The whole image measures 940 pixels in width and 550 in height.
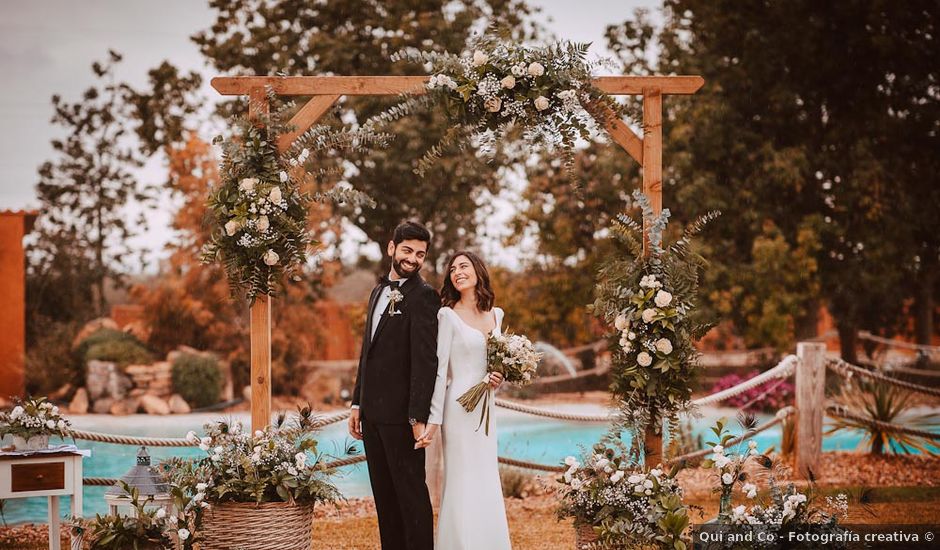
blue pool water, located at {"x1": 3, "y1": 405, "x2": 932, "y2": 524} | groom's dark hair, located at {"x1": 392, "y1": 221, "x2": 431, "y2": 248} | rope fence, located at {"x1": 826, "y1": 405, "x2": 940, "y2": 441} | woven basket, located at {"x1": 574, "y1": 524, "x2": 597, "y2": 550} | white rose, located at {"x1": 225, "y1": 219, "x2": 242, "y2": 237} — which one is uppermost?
white rose, located at {"x1": 225, "y1": 219, "x2": 242, "y2": 237}

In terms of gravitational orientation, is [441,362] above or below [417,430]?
above

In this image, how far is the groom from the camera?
4.67 m

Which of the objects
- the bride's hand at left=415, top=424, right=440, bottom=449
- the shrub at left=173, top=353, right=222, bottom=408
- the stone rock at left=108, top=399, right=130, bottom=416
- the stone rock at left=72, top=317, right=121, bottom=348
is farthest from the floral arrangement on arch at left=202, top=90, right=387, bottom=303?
the stone rock at left=72, top=317, right=121, bottom=348

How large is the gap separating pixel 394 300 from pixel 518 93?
4.79ft

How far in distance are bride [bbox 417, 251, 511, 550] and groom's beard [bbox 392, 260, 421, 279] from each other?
0.83 feet

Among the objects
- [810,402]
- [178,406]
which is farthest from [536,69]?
[178,406]

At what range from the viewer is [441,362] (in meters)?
4.79

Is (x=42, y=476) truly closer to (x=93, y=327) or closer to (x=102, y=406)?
(x=102, y=406)

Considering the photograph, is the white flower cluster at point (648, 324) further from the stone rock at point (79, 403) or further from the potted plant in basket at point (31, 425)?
the stone rock at point (79, 403)

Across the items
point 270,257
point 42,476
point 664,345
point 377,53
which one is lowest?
point 42,476

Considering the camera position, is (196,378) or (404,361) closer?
(404,361)

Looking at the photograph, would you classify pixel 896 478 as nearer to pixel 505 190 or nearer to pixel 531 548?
pixel 531 548

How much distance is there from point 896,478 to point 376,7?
11.4 m

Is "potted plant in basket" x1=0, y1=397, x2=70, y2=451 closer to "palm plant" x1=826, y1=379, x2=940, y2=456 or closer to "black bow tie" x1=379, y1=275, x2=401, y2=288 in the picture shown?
"black bow tie" x1=379, y1=275, x2=401, y2=288
